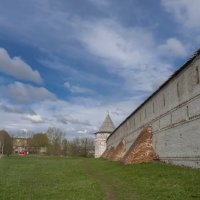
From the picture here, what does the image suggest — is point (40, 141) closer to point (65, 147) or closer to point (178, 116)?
point (65, 147)

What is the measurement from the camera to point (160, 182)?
42.9 ft

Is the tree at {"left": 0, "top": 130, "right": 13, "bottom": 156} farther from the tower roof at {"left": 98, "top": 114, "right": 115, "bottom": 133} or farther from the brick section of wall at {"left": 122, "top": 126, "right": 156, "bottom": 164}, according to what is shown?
the brick section of wall at {"left": 122, "top": 126, "right": 156, "bottom": 164}

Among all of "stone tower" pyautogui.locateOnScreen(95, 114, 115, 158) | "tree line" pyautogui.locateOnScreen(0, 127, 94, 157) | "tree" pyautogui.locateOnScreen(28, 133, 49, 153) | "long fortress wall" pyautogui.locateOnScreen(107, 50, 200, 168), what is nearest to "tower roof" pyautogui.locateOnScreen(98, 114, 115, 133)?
"stone tower" pyautogui.locateOnScreen(95, 114, 115, 158)

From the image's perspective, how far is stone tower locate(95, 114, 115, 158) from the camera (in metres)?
71.7

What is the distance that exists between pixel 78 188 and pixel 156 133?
40.4 feet

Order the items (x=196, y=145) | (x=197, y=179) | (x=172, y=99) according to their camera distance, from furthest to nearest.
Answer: (x=172, y=99)
(x=196, y=145)
(x=197, y=179)

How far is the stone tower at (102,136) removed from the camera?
71.7 m

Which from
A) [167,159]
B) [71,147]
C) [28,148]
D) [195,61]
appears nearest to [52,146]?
[71,147]

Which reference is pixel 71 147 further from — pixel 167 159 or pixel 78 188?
pixel 78 188

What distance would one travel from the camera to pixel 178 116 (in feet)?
62.8

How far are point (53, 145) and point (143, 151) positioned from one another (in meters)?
69.6

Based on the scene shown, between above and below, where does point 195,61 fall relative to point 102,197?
above

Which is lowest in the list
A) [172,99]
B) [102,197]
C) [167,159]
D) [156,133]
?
[102,197]

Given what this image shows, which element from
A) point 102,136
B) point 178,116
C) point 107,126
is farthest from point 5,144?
point 178,116
